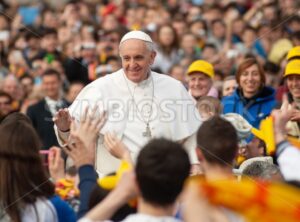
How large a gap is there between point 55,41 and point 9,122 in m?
11.5

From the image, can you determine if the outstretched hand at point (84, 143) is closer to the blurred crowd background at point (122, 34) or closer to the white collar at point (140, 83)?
the white collar at point (140, 83)

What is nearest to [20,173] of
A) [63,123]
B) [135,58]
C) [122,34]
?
[63,123]

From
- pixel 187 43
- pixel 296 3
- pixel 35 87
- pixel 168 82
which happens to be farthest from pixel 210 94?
pixel 296 3

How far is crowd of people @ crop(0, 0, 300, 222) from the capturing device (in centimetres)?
560

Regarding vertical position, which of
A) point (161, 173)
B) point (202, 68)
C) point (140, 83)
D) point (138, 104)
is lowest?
point (161, 173)

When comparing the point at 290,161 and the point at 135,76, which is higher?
the point at 135,76

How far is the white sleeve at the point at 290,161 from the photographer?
597 cm

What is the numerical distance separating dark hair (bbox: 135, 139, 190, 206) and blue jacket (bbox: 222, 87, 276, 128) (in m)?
6.19

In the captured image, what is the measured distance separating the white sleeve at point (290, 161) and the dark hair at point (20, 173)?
4.40ft

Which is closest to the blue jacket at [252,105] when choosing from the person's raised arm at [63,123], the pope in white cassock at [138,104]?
the pope in white cassock at [138,104]

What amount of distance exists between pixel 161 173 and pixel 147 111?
171 inches

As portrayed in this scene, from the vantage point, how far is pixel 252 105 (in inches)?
471

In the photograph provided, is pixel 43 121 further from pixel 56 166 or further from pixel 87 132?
pixel 87 132

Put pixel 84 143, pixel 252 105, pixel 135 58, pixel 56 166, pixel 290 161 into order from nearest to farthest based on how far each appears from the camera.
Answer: pixel 290 161 → pixel 84 143 → pixel 56 166 → pixel 135 58 → pixel 252 105
